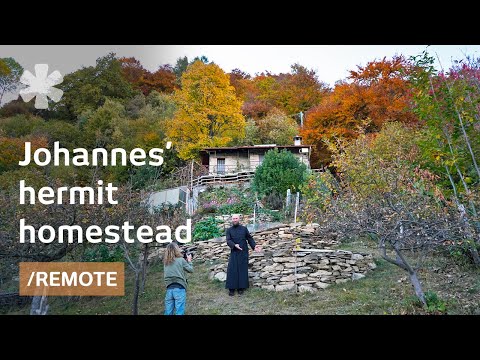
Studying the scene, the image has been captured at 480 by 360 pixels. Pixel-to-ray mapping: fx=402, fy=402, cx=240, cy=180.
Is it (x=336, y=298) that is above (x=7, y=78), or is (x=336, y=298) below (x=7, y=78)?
below

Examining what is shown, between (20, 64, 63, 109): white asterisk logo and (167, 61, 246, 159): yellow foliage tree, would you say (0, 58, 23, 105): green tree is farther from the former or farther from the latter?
(167, 61, 246, 159): yellow foliage tree

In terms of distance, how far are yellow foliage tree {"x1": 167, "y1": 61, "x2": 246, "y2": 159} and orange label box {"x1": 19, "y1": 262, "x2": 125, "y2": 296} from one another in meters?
9.95

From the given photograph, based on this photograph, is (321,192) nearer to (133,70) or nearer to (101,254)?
(101,254)

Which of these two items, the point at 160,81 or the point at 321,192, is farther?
the point at 160,81

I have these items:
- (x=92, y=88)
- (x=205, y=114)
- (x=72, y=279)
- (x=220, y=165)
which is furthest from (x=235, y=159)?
(x=72, y=279)

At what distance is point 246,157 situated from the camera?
17781mm

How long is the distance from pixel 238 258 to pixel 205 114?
40.1 ft

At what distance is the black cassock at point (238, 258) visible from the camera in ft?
20.2

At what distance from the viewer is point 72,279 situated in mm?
7102

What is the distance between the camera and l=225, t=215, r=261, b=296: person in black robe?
6.14m

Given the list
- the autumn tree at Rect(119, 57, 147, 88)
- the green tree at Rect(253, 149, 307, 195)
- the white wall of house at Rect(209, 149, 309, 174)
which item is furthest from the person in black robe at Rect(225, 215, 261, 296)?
the autumn tree at Rect(119, 57, 147, 88)
